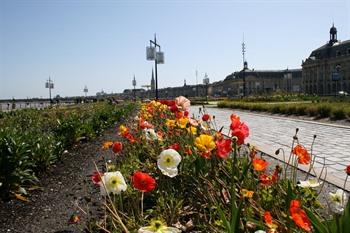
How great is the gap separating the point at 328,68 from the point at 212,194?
107 m

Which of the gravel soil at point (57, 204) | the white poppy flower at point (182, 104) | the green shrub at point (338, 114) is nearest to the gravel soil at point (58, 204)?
the gravel soil at point (57, 204)

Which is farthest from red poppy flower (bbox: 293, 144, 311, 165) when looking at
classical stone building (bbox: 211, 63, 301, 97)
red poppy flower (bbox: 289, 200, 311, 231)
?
classical stone building (bbox: 211, 63, 301, 97)

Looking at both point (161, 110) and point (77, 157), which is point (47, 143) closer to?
point (77, 157)

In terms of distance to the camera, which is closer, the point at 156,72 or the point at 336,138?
the point at 336,138

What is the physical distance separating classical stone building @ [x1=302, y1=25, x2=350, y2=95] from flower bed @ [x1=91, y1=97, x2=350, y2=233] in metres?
91.1

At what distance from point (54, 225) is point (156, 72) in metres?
28.8

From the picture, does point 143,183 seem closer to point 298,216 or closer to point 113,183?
point 113,183

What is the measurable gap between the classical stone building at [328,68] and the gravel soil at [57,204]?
8975 cm

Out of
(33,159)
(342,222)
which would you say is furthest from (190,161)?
(33,159)

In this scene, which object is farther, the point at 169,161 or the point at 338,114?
the point at 338,114

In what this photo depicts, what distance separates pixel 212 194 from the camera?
11.8ft

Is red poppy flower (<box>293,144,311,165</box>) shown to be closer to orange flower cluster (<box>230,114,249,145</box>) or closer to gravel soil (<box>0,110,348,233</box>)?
orange flower cluster (<box>230,114,249,145</box>)

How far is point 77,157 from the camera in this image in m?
8.40

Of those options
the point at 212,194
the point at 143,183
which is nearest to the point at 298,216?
the point at 143,183
